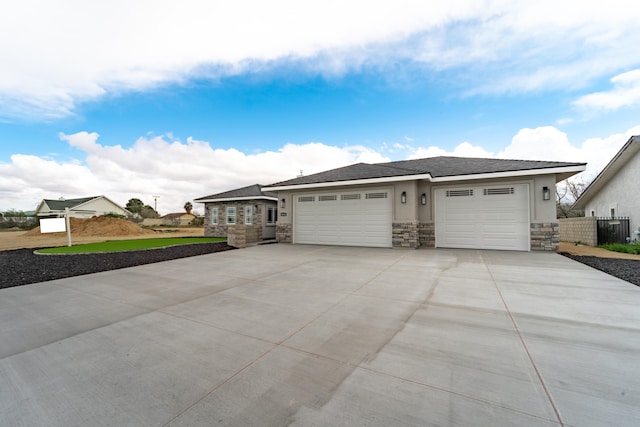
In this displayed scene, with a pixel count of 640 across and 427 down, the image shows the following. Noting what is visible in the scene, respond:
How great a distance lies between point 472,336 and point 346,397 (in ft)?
5.84

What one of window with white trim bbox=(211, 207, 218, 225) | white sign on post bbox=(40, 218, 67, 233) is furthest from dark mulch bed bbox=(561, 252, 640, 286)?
window with white trim bbox=(211, 207, 218, 225)

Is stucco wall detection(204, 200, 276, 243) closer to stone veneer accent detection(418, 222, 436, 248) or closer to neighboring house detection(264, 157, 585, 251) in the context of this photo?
neighboring house detection(264, 157, 585, 251)

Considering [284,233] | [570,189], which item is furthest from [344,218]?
[570,189]

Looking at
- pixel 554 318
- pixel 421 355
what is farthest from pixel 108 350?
pixel 554 318

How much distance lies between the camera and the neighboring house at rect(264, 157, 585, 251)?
9.15m

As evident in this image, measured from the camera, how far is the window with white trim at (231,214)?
17.7 m

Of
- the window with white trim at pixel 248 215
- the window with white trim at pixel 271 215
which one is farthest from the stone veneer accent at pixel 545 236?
the window with white trim at pixel 248 215

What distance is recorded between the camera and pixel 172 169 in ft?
89.8

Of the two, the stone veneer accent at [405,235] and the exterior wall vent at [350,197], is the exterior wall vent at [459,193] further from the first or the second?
the exterior wall vent at [350,197]

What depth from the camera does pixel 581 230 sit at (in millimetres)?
12617

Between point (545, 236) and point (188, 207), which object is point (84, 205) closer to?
point (188, 207)

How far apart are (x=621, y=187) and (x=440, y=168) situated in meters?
9.41

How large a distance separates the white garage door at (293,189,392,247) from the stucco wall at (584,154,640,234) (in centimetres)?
1090

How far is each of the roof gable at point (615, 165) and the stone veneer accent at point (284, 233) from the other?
14.9 metres
